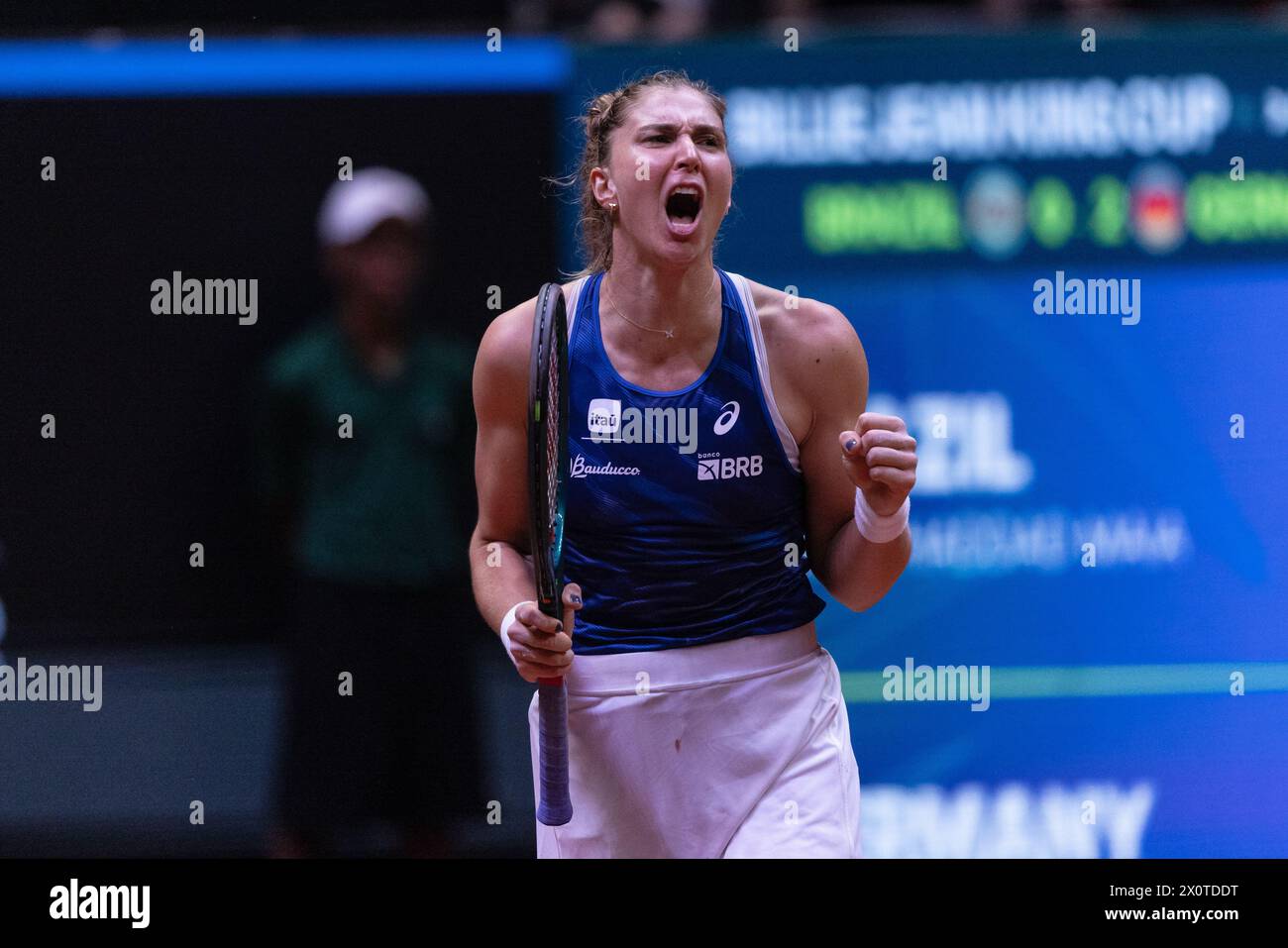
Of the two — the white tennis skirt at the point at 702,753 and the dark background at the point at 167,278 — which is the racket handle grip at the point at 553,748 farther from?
the dark background at the point at 167,278

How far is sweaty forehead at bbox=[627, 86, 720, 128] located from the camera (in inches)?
127

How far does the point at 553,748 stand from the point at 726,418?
0.66 metres

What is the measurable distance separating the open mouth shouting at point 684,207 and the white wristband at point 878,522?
0.57m

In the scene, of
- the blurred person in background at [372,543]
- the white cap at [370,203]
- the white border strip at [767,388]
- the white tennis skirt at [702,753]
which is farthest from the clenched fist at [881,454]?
the white cap at [370,203]

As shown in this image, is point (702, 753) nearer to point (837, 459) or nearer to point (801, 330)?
point (837, 459)

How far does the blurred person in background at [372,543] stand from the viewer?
446 centimetres

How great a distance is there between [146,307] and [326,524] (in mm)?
800

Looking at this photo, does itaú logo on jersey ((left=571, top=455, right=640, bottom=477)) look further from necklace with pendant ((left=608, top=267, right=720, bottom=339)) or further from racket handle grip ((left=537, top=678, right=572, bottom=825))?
racket handle grip ((left=537, top=678, right=572, bottom=825))

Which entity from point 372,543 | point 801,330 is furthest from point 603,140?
point 372,543

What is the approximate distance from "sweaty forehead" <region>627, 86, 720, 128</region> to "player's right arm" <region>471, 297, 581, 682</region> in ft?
1.34

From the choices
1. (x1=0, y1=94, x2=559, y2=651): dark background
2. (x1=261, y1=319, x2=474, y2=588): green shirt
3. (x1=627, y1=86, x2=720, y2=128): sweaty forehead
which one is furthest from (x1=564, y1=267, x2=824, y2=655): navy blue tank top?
(x1=0, y1=94, x2=559, y2=651): dark background
